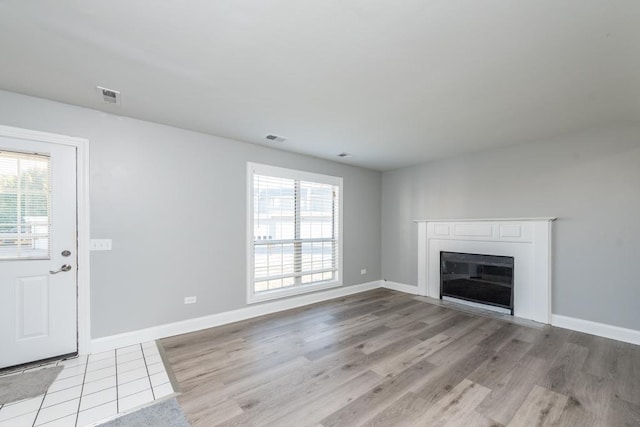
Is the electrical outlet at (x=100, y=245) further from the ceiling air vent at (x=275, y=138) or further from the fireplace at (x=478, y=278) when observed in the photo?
the fireplace at (x=478, y=278)

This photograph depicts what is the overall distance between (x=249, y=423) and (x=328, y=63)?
2737mm

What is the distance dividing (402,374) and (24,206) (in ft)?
13.2

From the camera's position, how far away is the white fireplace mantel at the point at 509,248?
398cm

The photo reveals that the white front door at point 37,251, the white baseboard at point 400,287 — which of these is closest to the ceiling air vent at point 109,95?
the white front door at point 37,251

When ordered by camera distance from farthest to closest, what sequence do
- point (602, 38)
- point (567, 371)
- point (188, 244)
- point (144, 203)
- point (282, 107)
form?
point (188, 244), point (144, 203), point (282, 107), point (567, 371), point (602, 38)

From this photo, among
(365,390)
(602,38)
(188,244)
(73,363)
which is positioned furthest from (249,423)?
(602,38)

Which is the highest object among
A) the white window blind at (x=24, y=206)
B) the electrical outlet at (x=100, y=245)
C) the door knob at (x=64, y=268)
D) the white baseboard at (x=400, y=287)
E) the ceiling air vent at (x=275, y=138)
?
the ceiling air vent at (x=275, y=138)

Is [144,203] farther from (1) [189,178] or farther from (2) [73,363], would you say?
(2) [73,363]

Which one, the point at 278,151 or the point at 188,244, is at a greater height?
the point at 278,151

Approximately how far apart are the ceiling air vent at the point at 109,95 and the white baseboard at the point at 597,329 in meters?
6.01

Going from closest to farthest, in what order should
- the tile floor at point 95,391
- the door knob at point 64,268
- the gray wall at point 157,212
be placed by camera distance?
the tile floor at point 95,391 < the door knob at point 64,268 < the gray wall at point 157,212

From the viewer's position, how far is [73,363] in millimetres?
2785

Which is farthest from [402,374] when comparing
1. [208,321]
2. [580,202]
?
[580,202]

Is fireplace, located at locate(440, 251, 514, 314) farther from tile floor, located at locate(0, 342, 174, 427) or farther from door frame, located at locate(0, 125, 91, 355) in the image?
door frame, located at locate(0, 125, 91, 355)
